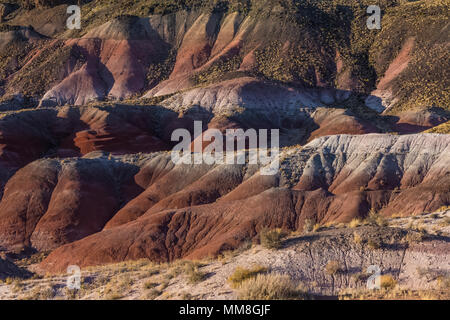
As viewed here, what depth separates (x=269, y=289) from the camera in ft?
35.0

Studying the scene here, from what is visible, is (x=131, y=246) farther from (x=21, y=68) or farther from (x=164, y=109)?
(x=21, y=68)

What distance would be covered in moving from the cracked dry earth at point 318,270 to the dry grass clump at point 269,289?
0.42 metres

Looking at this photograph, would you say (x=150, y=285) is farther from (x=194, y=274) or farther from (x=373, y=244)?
(x=373, y=244)

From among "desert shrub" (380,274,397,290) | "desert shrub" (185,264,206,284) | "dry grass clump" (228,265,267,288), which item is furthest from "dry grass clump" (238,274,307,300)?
"desert shrub" (380,274,397,290)

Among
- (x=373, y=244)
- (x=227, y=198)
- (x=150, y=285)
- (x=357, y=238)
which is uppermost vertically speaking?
(x=357, y=238)

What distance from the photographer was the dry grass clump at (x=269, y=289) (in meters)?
10.6

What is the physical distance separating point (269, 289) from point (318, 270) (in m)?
3.09

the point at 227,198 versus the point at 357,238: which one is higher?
the point at 357,238

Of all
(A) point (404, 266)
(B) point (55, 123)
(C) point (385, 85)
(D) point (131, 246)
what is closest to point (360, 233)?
(A) point (404, 266)

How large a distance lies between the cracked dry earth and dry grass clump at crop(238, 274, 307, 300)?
0.42 meters

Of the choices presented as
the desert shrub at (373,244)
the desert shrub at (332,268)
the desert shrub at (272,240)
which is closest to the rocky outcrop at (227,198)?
the desert shrub at (272,240)

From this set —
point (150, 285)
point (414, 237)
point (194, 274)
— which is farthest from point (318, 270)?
point (150, 285)

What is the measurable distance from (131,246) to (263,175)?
39.2 feet

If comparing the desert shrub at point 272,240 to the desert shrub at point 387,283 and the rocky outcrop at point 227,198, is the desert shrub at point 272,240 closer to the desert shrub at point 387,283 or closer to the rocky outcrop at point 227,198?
the desert shrub at point 387,283
